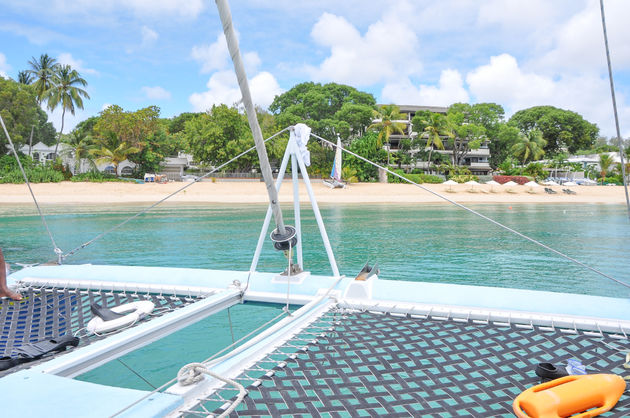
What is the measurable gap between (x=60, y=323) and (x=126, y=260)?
7580 mm

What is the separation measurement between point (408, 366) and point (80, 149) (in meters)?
43.3

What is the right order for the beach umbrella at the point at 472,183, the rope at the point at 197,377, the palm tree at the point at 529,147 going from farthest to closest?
1. the palm tree at the point at 529,147
2. the beach umbrella at the point at 472,183
3. the rope at the point at 197,377

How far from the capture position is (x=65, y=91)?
43094 millimetres

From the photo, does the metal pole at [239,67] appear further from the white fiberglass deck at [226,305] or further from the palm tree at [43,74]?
the palm tree at [43,74]

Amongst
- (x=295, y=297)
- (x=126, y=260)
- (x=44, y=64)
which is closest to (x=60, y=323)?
(x=295, y=297)

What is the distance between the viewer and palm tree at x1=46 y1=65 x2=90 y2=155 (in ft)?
140

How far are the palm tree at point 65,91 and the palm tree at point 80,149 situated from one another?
5.90ft

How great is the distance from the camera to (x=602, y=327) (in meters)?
3.17

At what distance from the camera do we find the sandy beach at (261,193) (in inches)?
1206

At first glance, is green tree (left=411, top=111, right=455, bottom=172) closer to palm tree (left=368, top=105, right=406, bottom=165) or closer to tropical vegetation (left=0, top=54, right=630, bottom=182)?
tropical vegetation (left=0, top=54, right=630, bottom=182)

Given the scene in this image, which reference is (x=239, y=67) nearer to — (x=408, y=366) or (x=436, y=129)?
(x=408, y=366)

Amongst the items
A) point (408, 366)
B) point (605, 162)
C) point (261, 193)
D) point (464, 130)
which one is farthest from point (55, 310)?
point (605, 162)

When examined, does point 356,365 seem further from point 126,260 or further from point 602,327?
point 126,260

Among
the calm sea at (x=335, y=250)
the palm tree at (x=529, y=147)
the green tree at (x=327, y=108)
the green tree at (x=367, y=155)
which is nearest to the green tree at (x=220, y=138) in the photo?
the green tree at (x=327, y=108)
